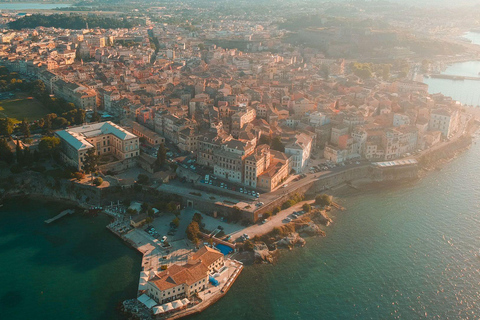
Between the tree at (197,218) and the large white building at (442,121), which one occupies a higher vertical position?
the large white building at (442,121)

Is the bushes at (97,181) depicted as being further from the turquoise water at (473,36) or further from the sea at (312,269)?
the turquoise water at (473,36)

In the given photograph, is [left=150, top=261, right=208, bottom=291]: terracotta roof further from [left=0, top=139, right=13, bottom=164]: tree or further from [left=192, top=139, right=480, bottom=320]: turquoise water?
[left=0, top=139, right=13, bottom=164]: tree

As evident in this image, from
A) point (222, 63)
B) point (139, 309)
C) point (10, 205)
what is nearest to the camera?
point (139, 309)

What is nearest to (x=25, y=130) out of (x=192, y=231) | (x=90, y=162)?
(x=90, y=162)

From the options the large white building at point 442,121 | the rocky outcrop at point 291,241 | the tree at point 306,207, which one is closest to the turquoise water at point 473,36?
the large white building at point 442,121

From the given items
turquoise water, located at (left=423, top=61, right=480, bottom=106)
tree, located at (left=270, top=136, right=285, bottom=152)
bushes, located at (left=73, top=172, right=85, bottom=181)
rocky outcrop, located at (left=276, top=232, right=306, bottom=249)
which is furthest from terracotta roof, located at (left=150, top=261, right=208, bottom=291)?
turquoise water, located at (left=423, top=61, right=480, bottom=106)

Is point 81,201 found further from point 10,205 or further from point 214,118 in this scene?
point 214,118

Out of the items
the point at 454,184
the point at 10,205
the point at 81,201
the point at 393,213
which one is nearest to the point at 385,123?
the point at 454,184
